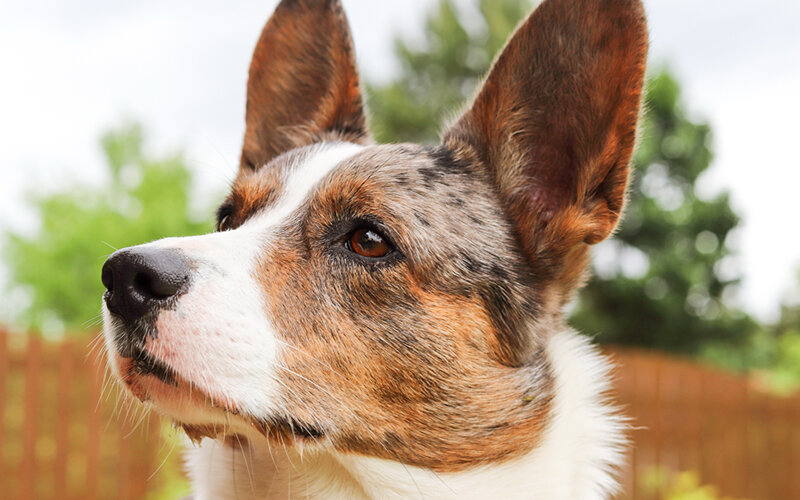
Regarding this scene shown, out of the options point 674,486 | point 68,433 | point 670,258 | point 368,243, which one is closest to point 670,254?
point 670,258

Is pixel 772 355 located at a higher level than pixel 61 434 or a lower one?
lower

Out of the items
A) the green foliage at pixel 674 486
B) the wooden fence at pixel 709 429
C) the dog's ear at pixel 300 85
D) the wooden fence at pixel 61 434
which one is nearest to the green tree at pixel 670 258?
the wooden fence at pixel 709 429

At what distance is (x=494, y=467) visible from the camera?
2.51m

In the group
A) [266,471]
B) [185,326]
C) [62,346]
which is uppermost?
[185,326]

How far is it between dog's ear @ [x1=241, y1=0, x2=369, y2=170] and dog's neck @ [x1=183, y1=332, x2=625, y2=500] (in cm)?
143

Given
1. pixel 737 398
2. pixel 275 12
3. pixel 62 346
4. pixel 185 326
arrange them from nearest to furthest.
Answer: pixel 185 326 < pixel 275 12 < pixel 62 346 < pixel 737 398

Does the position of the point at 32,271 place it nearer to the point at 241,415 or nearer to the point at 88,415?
the point at 88,415

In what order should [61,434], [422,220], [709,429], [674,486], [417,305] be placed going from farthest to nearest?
[709,429]
[674,486]
[61,434]
[422,220]
[417,305]

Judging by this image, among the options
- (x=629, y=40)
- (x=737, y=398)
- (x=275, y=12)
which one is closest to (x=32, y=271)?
(x=737, y=398)

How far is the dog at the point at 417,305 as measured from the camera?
217 centimetres

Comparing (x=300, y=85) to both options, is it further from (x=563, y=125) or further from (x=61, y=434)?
(x=61, y=434)

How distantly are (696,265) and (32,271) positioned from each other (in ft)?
64.8

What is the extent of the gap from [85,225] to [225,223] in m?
21.8

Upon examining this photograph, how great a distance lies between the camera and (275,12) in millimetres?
3482
